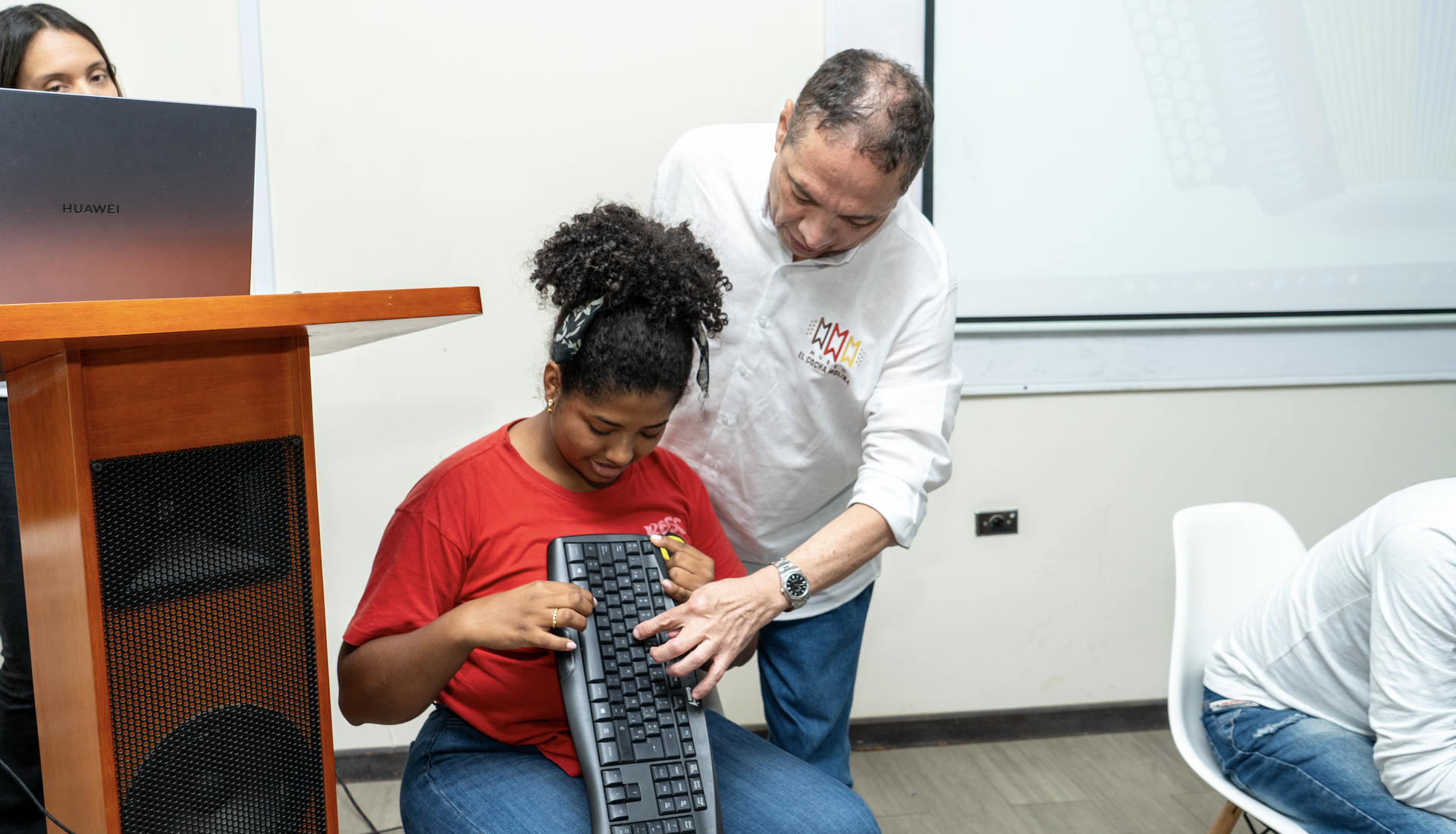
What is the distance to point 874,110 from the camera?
1.10 meters

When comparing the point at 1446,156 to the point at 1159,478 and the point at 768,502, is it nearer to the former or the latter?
the point at 1159,478

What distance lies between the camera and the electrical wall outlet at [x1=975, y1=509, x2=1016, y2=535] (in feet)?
7.88

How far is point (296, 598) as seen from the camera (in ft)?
2.72

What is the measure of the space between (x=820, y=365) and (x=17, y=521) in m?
1.10

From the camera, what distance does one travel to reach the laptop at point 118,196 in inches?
27.2

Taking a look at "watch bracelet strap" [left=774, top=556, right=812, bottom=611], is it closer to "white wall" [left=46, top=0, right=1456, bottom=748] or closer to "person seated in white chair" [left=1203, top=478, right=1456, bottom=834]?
"person seated in white chair" [left=1203, top=478, right=1456, bottom=834]

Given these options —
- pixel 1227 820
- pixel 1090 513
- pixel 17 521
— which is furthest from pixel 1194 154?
pixel 17 521

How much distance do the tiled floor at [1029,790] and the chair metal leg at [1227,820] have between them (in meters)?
0.51

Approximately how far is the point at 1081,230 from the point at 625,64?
1111 mm

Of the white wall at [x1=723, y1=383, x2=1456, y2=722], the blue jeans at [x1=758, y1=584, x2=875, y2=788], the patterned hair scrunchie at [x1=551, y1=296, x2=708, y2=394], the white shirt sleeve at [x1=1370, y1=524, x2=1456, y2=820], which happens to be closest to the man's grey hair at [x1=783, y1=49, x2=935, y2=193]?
the patterned hair scrunchie at [x1=551, y1=296, x2=708, y2=394]

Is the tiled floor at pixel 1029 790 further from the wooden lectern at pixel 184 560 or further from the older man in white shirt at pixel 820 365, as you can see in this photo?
the wooden lectern at pixel 184 560

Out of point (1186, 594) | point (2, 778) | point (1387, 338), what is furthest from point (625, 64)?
point (1387, 338)

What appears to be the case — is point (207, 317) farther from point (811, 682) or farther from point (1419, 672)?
point (1419, 672)

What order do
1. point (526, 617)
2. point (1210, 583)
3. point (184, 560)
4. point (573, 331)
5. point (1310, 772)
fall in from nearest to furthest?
point (184, 560), point (526, 617), point (573, 331), point (1310, 772), point (1210, 583)
